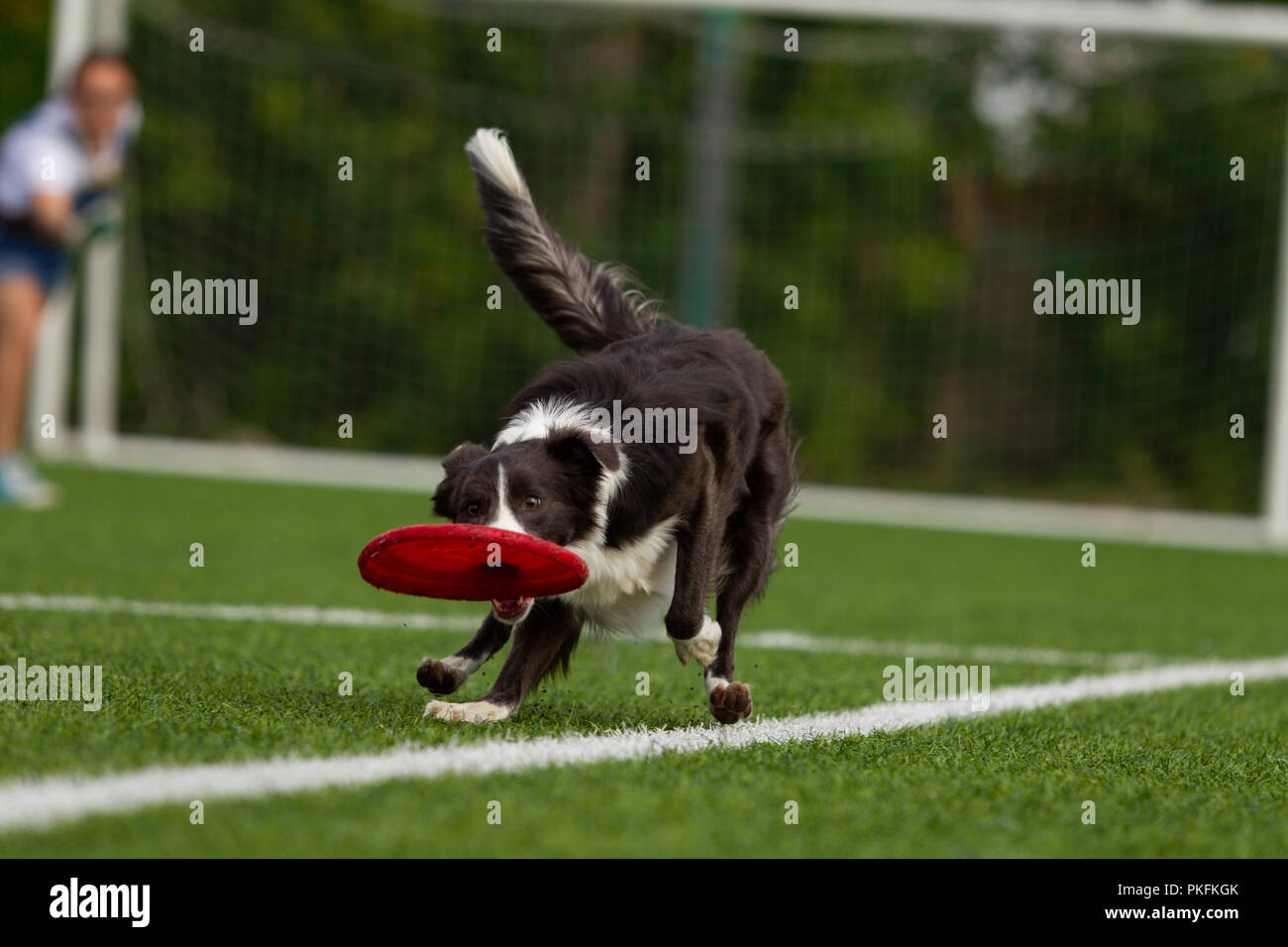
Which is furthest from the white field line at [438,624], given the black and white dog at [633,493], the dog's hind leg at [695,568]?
the dog's hind leg at [695,568]

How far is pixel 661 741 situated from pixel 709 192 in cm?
1080

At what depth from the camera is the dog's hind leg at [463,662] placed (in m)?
4.11

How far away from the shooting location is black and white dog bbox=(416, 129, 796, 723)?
12.4 ft

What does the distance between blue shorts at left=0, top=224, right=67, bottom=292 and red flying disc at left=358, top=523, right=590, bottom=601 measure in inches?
264

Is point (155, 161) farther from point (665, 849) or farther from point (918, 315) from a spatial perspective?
point (665, 849)

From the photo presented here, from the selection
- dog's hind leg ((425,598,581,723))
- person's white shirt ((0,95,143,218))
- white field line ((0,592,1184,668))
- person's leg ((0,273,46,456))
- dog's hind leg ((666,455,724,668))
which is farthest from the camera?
person's leg ((0,273,46,456))

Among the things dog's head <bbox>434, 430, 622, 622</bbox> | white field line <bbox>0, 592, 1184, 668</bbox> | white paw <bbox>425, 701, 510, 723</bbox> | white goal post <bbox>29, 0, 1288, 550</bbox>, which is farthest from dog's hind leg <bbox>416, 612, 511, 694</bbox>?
white goal post <bbox>29, 0, 1288, 550</bbox>

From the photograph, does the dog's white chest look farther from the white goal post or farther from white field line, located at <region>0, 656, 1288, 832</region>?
the white goal post

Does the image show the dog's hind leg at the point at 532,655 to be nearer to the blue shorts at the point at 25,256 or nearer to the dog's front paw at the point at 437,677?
the dog's front paw at the point at 437,677

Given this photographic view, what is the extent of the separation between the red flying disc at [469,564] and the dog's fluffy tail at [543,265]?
1200 mm

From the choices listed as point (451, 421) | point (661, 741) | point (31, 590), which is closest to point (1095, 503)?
point (451, 421)

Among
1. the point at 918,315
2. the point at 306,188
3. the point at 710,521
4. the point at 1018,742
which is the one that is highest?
the point at 306,188

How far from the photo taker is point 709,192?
14.0m

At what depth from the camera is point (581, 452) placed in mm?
3777
